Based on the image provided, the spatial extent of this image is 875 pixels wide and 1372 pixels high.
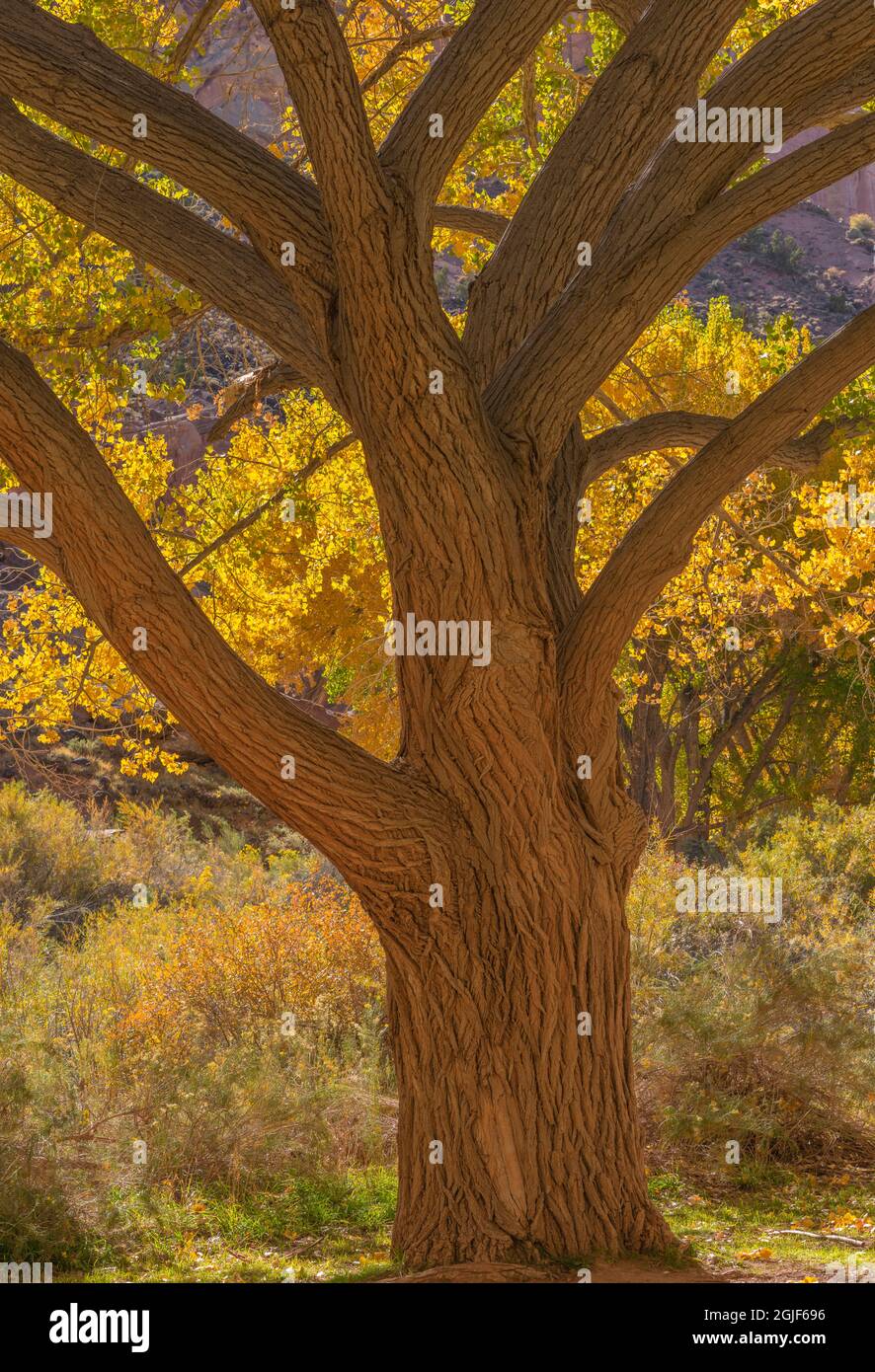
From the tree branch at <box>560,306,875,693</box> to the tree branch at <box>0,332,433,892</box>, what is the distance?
3.20ft

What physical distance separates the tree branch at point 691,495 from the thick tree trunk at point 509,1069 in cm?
80

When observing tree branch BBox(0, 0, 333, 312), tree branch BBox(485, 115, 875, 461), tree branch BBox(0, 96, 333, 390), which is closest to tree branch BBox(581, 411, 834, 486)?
tree branch BBox(485, 115, 875, 461)

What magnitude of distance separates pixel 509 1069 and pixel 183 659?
77.8 inches

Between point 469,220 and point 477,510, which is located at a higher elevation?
point 469,220

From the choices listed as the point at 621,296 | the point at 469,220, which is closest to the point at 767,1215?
the point at 621,296

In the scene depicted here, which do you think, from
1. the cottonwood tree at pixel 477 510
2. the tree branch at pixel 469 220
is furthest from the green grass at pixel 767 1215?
the tree branch at pixel 469 220

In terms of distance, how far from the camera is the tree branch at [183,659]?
13.5ft

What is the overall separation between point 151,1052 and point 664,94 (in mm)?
6191

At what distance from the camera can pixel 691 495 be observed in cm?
477

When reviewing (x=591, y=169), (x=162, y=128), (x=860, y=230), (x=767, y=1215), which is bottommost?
(x=767, y=1215)

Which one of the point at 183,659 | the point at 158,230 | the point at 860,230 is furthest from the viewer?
the point at 860,230

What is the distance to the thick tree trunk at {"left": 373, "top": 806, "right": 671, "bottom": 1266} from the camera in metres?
4.80

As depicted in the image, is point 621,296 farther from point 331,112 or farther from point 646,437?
point 646,437

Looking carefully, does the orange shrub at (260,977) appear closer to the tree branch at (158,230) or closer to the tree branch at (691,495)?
the tree branch at (691,495)
